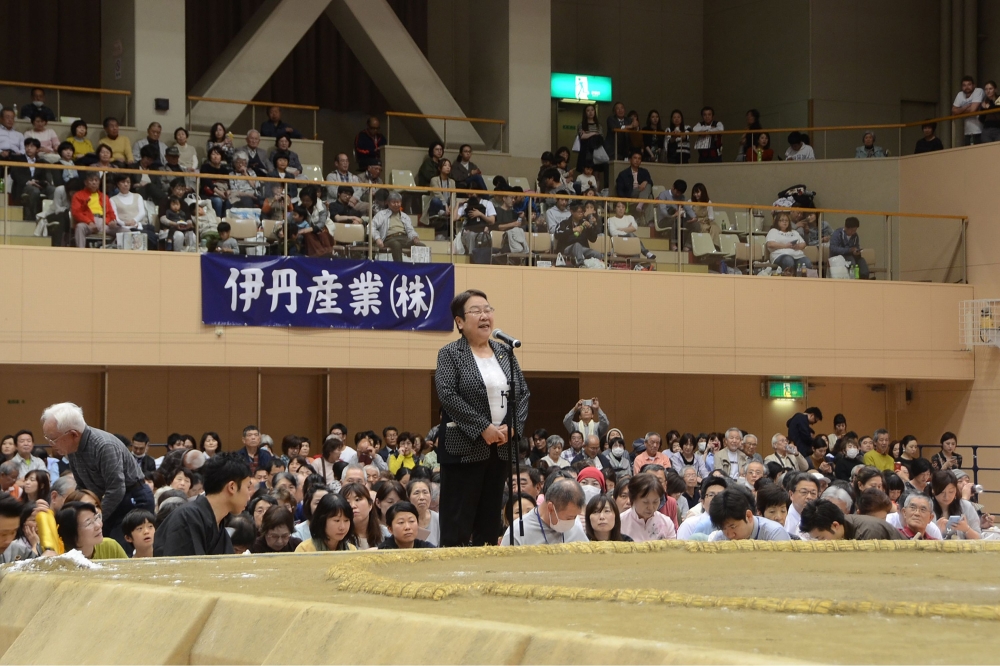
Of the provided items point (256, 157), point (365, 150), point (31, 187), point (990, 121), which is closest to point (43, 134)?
point (256, 157)

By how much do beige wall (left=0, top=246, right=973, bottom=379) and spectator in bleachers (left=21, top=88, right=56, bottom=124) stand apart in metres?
3.24

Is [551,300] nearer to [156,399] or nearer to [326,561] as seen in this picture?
[156,399]

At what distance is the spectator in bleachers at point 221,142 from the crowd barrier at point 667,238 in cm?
217

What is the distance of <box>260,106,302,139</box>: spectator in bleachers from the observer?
16484 millimetres

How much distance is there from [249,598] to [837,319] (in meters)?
14.3

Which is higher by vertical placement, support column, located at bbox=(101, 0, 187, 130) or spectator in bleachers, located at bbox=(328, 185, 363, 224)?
support column, located at bbox=(101, 0, 187, 130)

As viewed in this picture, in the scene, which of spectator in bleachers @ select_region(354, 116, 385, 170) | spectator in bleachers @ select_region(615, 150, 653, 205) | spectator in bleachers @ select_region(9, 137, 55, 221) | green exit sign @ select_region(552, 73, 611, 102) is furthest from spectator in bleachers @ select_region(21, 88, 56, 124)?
green exit sign @ select_region(552, 73, 611, 102)

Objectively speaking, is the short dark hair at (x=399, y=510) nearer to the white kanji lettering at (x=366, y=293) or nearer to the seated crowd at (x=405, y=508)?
the seated crowd at (x=405, y=508)

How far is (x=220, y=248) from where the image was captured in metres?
13.3

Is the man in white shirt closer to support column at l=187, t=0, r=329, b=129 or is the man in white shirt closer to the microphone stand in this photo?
support column at l=187, t=0, r=329, b=129

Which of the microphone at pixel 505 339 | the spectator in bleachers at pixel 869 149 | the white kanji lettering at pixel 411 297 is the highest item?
the spectator in bleachers at pixel 869 149

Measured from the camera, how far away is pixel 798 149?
19.0m

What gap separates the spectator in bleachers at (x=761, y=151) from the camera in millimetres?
19047

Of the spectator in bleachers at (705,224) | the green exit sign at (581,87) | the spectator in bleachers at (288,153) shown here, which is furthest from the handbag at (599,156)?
the spectator in bleachers at (288,153)
